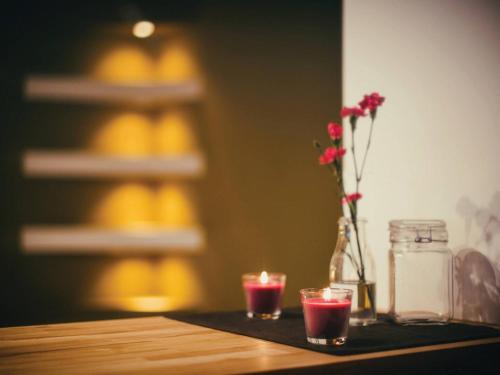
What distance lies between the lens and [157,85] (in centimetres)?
340

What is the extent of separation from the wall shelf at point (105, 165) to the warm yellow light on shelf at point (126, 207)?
0.42ft

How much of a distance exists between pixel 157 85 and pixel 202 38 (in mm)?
358

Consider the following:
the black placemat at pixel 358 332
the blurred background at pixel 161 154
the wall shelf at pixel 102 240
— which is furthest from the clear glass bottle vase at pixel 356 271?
the wall shelf at pixel 102 240

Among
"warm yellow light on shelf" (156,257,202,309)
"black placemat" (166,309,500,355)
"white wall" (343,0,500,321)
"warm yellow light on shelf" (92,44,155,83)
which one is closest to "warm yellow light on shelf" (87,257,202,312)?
"warm yellow light on shelf" (156,257,202,309)

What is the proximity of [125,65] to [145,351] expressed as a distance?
278cm

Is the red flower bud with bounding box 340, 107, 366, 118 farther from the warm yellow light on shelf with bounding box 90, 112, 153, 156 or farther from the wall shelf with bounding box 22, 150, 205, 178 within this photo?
the warm yellow light on shelf with bounding box 90, 112, 153, 156

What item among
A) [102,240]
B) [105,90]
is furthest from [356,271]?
[105,90]

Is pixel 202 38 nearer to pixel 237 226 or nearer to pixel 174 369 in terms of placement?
pixel 237 226

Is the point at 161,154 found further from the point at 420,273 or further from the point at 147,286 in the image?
the point at 420,273

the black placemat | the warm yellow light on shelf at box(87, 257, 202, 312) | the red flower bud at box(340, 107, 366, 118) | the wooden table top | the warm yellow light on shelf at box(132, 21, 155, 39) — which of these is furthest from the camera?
the warm yellow light on shelf at box(132, 21, 155, 39)

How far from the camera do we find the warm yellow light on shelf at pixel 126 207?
334 centimetres

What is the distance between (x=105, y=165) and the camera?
3232 millimetres

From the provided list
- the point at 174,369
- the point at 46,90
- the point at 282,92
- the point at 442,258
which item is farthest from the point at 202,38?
the point at 174,369

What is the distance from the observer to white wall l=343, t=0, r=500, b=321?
132cm
